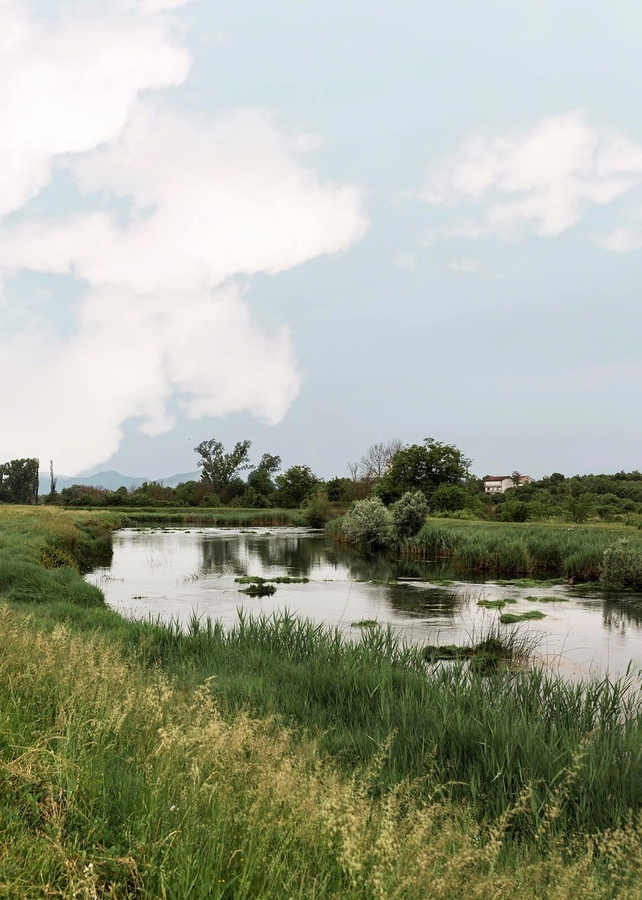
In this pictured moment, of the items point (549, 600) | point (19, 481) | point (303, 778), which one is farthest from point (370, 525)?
point (19, 481)

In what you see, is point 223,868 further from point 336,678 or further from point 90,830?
point 336,678

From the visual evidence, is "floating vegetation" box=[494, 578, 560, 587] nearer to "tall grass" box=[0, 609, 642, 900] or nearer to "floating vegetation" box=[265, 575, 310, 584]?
"floating vegetation" box=[265, 575, 310, 584]

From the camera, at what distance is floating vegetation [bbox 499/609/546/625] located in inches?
561

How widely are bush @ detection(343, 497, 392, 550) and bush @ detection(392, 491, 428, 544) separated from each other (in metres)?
1.86

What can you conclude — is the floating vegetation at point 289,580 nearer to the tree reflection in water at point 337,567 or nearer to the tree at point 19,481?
the tree reflection in water at point 337,567

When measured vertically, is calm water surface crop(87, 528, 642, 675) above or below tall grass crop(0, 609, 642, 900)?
below

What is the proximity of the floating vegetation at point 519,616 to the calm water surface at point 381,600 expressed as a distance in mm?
236

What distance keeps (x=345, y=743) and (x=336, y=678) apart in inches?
68.3

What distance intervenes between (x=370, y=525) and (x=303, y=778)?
Answer: 1257 inches

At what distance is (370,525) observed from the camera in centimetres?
3503

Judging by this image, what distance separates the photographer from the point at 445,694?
6.30 metres

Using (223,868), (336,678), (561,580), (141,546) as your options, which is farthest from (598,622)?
(141,546)

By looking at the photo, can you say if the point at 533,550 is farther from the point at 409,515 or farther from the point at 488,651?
the point at 488,651

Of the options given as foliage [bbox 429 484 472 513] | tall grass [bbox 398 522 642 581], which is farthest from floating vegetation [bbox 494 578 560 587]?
foliage [bbox 429 484 472 513]
